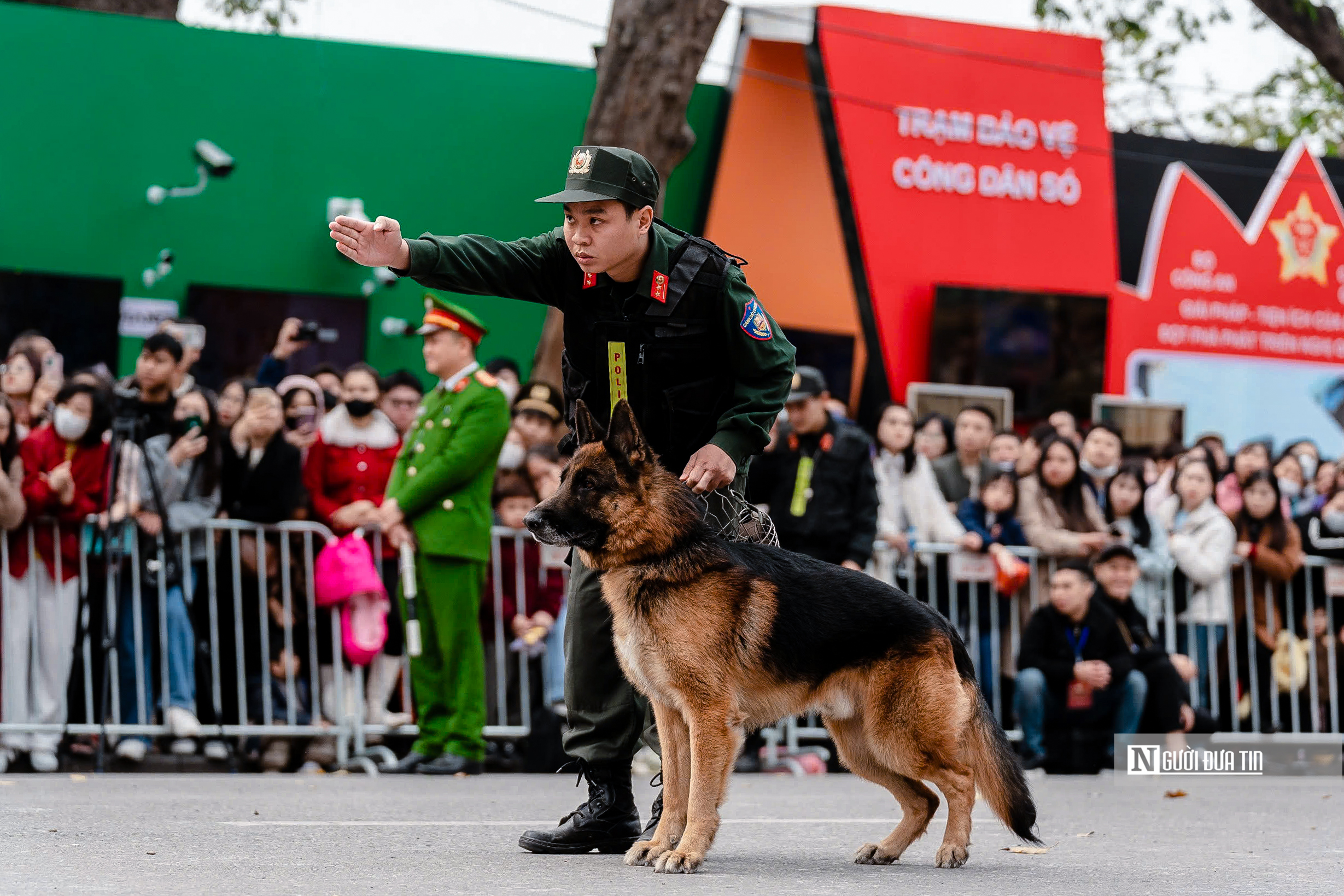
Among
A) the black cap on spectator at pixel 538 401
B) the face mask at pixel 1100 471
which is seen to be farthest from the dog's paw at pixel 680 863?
the face mask at pixel 1100 471

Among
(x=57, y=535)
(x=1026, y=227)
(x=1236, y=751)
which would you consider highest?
(x=1026, y=227)

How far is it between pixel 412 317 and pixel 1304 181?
1112cm

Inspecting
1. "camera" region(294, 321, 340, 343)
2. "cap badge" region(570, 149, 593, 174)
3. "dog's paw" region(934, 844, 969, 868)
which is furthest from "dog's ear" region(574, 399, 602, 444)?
"camera" region(294, 321, 340, 343)

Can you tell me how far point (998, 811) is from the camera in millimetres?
5500

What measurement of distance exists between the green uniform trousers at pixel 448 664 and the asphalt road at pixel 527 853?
47cm

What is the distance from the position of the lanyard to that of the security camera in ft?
27.3

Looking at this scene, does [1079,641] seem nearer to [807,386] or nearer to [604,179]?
[807,386]

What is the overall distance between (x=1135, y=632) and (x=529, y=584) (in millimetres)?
3903

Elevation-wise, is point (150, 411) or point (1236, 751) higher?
point (150, 411)

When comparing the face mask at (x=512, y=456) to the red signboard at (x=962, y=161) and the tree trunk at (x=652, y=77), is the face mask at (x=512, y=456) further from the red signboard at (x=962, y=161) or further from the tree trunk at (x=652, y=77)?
the red signboard at (x=962, y=161)

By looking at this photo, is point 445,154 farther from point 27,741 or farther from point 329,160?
point 27,741

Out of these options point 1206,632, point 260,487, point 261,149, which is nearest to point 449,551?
point 260,487

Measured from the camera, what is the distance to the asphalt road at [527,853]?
4.78 m

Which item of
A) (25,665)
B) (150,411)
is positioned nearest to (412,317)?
(150,411)
